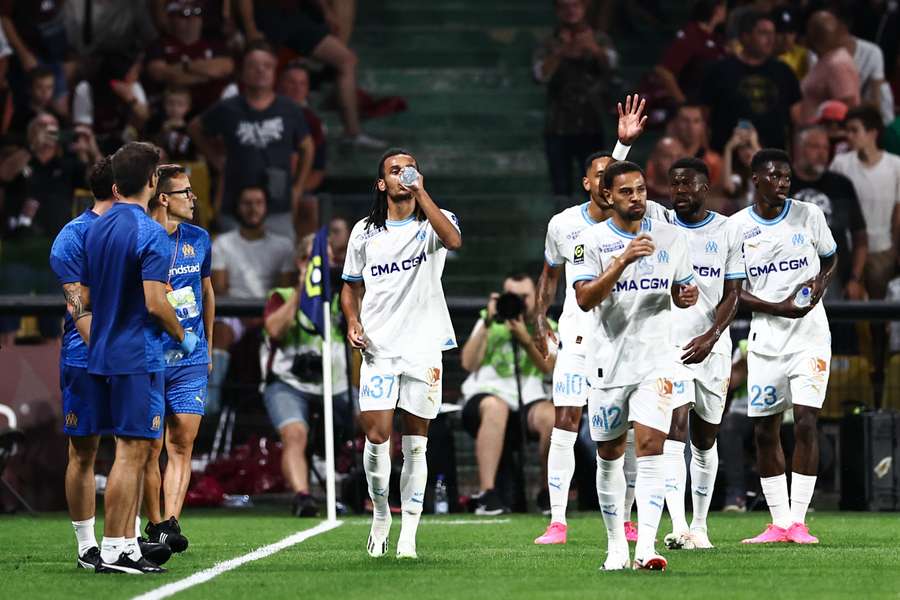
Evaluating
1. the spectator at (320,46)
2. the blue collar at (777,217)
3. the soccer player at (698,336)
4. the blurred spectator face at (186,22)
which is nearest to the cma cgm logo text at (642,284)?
the soccer player at (698,336)

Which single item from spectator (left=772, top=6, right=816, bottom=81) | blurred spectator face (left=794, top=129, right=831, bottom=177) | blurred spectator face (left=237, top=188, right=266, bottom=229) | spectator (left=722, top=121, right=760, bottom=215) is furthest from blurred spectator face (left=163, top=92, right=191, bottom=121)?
spectator (left=772, top=6, right=816, bottom=81)

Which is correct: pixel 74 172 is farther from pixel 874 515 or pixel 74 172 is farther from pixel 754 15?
pixel 874 515

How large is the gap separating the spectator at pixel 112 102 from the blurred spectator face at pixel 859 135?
25.0ft

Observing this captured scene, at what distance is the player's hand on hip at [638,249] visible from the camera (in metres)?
8.44

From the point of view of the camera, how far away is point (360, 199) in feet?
51.3

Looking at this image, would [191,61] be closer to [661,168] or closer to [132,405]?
[661,168]

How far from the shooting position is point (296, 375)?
14781 millimetres

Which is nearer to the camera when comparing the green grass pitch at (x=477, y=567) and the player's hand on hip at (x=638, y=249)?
the green grass pitch at (x=477, y=567)

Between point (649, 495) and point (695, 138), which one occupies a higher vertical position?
point (695, 138)

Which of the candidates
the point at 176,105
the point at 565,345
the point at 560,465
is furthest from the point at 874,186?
the point at 176,105

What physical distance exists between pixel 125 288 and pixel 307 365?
5.82 metres

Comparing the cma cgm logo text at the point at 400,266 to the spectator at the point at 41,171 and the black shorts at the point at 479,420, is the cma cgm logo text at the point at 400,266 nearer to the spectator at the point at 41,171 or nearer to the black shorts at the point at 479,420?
the black shorts at the point at 479,420

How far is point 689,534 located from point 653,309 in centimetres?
231

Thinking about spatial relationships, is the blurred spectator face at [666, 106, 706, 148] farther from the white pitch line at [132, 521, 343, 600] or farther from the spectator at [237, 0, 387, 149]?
the white pitch line at [132, 521, 343, 600]
